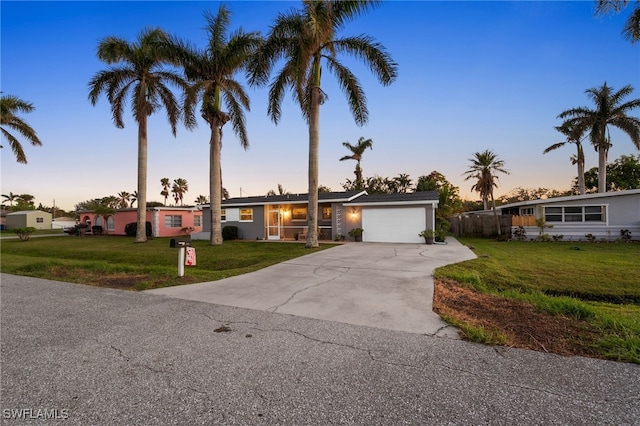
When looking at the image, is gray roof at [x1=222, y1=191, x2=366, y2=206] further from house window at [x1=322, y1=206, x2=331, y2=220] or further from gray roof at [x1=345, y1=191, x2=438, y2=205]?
house window at [x1=322, y1=206, x2=331, y2=220]

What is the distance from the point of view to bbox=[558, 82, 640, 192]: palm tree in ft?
65.2

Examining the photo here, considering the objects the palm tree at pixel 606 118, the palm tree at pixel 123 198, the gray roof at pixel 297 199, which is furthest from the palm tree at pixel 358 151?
the palm tree at pixel 123 198

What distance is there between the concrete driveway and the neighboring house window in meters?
14.6

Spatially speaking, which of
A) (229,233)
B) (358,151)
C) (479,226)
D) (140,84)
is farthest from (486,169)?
(140,84)

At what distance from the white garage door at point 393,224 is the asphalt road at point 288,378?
1324 centimetres

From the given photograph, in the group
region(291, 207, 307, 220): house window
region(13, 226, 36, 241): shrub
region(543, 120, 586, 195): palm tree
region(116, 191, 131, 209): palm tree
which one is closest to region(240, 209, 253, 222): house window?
region(291, 207, 307, 220): house window

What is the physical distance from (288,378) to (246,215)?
18.9 meters

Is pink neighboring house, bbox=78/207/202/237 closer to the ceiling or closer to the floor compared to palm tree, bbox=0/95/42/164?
closer to the floor

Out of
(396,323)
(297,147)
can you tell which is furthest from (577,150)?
(396,323)

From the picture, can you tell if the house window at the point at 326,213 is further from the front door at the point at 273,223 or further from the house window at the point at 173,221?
the house window at the point at 173,221

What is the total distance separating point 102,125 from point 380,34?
61.1 feet

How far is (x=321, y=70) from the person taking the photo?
13523 mm

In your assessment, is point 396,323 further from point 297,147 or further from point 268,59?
point 297,147

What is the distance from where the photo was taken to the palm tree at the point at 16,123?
1916 centimetres
